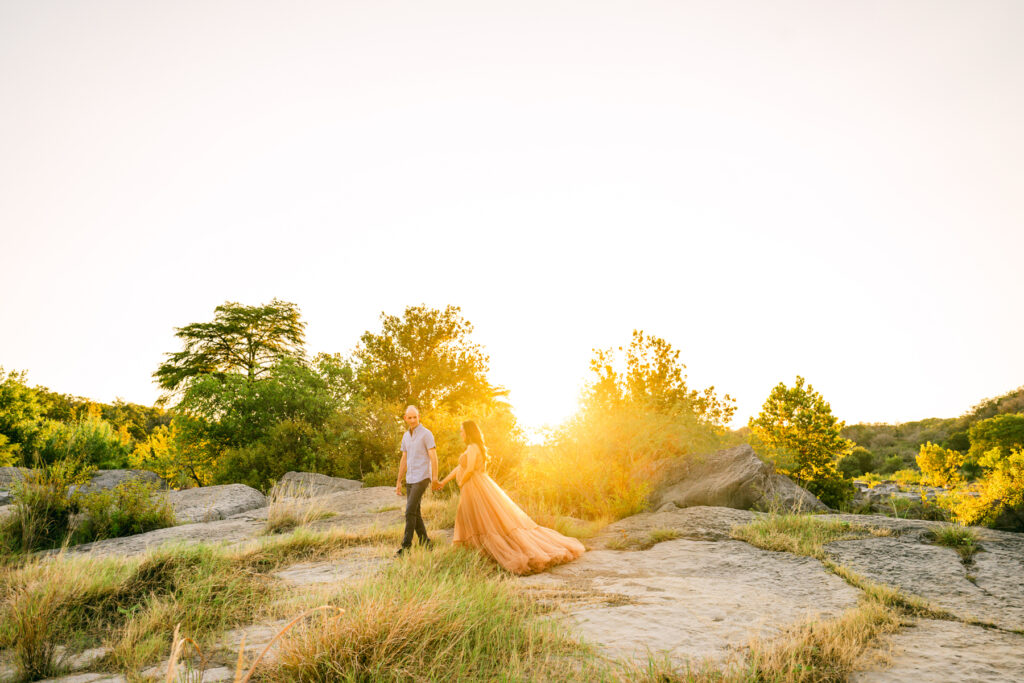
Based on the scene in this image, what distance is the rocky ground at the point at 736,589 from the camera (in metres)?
3.58

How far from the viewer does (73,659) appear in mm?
3998

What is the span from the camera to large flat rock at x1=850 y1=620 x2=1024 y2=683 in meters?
3.18

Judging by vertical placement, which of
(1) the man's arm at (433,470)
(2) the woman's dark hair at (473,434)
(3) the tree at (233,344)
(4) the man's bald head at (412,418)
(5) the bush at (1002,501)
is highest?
(3) the tree at (233,344)

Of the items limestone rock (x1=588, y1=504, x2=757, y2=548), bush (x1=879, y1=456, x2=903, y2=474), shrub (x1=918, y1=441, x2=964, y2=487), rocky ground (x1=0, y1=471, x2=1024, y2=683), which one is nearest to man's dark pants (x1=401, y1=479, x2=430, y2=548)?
rocky ground (x1=0, y1=471, x2=1024, y2=683)

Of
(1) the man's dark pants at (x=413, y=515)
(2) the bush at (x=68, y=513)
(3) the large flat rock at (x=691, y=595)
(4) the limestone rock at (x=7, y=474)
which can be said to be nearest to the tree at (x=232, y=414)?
(4) the limestone rock at (x=7, y=474)

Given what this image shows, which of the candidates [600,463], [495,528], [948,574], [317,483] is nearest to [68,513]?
[317,483]

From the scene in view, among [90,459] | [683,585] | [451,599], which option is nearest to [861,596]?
[683,585]

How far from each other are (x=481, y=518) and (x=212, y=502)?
861cm

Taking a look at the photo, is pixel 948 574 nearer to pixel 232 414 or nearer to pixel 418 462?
pixel 418 462

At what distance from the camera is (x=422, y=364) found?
31281mm

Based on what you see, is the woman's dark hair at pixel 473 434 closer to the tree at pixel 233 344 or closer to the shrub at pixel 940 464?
the shrub at pixel 940 464

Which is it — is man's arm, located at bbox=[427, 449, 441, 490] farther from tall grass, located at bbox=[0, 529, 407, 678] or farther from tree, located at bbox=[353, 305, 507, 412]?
tree, located at bbox=[353, 305, 507, 412]

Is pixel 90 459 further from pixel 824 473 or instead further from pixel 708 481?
pixel 824 473

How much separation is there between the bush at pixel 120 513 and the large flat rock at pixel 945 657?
36.2 ft
